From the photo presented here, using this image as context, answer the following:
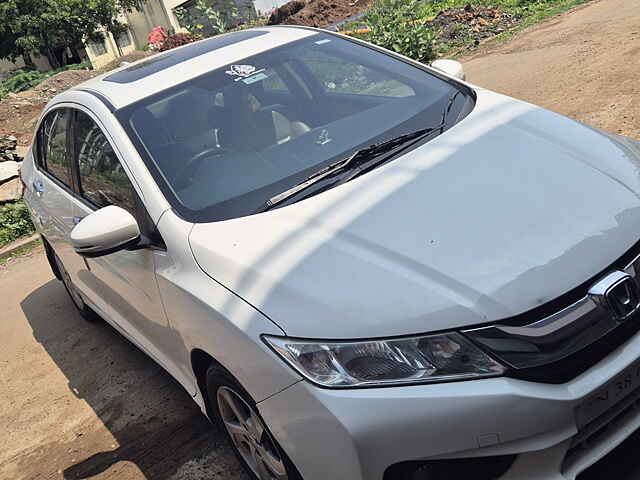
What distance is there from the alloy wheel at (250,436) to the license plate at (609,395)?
1017 millimetres

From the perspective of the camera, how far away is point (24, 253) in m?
8.38

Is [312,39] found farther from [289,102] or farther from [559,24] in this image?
[559,24]

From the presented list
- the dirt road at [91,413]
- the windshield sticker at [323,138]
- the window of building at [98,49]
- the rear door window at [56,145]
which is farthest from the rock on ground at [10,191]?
the window of building at [98,49]

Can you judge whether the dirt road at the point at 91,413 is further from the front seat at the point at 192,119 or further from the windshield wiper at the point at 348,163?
the front seat at the point at 192,119

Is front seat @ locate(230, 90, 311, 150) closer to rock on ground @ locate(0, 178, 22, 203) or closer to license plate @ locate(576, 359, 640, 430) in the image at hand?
license plate @ locate(576, 359, 640, 430)

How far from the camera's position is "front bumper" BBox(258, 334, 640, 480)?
207cm

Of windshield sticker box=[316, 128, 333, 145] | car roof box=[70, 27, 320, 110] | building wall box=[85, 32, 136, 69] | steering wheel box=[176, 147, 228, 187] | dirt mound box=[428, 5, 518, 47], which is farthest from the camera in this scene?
building wall box=[85, 32, 136, 69]

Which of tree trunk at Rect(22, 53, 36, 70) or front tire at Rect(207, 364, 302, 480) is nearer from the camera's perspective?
front tire at Rect(207, 364, 302, 480)

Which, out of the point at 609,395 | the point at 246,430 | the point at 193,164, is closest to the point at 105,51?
the point at 193,164

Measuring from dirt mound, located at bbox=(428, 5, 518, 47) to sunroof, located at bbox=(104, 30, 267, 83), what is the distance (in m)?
8.33

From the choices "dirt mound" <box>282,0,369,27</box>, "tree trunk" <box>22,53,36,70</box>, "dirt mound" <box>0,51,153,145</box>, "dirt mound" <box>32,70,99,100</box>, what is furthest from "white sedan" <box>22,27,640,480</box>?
"tree trunk" <box>22,53,36,70</box>

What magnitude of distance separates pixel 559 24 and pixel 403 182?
9.05 m

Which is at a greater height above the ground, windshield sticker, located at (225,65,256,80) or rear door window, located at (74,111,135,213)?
windshield sticker, located at (225,65,256,80)

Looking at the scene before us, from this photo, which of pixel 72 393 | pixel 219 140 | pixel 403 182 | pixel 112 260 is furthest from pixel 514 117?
pixel 72 393
